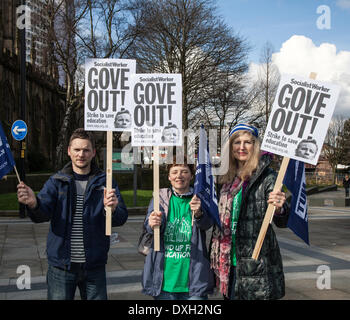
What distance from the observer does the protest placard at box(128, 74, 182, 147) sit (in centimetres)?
382

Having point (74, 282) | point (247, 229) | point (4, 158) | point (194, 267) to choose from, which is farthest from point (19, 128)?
point (247, 229)

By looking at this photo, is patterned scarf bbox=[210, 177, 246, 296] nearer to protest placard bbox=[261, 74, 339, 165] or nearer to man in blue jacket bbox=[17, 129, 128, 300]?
protest placard bbox=[261, 74, 339, 165]

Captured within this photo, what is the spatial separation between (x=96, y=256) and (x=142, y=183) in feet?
72.5

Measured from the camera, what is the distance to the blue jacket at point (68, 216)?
3398 mm

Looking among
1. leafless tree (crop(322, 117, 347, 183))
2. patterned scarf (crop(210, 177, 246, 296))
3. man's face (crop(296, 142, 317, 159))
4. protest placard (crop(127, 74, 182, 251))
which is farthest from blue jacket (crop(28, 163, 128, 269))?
leafless tree (crop(322, 117, 347, 183))

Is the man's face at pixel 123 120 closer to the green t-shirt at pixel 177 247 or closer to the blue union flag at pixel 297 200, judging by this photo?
the green t-shirt at pixel 177 247

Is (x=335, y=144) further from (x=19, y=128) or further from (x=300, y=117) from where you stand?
(x=300, y=117)

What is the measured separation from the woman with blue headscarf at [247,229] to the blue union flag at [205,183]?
0.08m

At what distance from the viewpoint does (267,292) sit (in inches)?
125

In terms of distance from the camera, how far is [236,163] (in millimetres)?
3600

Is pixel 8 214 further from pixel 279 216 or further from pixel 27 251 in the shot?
pixel 279 216

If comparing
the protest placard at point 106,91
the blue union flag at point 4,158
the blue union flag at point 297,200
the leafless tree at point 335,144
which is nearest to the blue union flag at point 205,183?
the blue union flag at point 297,200

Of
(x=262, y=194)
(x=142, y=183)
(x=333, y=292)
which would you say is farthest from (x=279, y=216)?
(x=142, y=183)
